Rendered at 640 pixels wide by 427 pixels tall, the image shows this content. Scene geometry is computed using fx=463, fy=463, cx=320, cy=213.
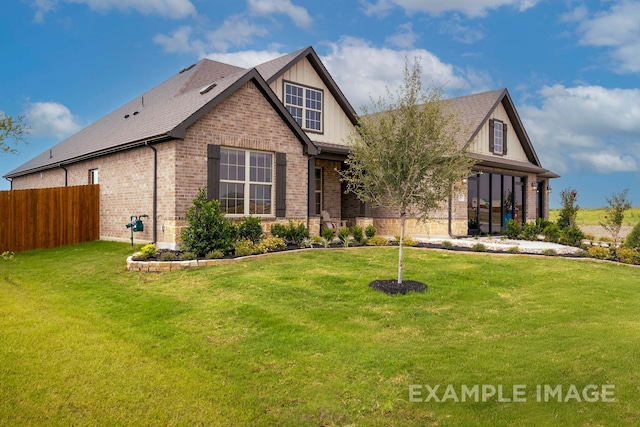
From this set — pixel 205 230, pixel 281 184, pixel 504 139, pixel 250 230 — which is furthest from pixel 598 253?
pixel 205 230

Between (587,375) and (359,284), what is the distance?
188 inches

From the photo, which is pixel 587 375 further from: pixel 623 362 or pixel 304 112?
pixel 304 112

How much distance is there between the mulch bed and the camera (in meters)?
9.08

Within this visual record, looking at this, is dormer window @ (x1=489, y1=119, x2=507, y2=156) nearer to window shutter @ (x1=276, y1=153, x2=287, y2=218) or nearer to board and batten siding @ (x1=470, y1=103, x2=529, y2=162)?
board and batten siding @ (x1=470, y1=103, x2=529, y2=162)

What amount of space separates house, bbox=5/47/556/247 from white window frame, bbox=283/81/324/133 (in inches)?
1.6

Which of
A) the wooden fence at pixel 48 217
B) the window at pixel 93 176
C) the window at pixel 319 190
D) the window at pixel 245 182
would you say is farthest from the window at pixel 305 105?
Result: the wooden fence at pixel 48 217

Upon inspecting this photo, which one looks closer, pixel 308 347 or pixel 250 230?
pixel 308 347

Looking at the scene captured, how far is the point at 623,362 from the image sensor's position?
19.1ft

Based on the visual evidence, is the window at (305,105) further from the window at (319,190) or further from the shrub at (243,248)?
the shrub at (243,248)

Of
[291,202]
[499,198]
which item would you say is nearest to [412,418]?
[291,202]

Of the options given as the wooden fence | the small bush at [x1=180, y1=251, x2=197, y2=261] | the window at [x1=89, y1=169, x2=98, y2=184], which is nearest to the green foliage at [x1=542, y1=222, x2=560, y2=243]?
the small bush at [x1=180, y1=251, x2=197, y2=261]

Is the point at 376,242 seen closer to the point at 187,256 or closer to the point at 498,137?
the point at 187,256

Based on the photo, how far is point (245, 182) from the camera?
580 inches

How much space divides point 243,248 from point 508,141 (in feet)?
60.5
